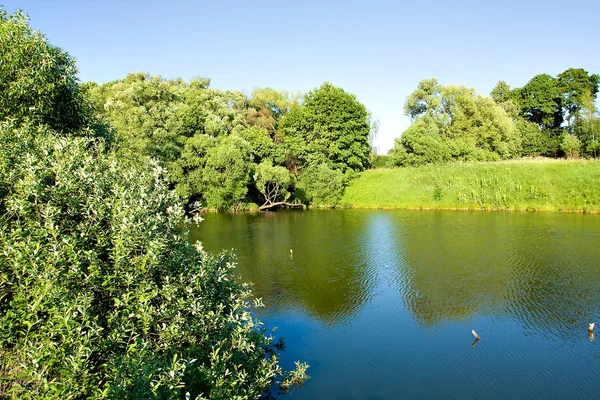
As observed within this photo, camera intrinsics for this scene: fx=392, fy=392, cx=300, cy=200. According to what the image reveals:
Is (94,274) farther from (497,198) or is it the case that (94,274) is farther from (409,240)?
(497,198)

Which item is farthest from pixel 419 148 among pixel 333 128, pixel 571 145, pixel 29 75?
pixel 29 75

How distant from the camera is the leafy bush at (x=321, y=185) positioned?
174 ft

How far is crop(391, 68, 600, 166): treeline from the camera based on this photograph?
193ft

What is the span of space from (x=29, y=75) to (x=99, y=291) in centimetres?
941

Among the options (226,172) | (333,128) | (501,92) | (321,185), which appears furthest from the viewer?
(501,92)

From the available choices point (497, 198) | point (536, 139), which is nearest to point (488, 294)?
point (497, 198)

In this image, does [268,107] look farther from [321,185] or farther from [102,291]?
[102,291]

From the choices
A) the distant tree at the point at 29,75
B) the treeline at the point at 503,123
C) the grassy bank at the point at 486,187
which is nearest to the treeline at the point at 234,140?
the grassy bank at the point at 486,187

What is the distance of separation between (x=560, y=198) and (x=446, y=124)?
78.2 ft

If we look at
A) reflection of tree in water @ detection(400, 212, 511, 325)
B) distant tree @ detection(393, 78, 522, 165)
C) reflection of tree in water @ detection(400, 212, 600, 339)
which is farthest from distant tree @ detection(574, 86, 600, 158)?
reflection of tree in water @ detection(400, 212, 511, 325)

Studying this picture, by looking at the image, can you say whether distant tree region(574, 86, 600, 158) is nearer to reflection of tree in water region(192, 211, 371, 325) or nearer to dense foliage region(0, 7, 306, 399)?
reflection of tree in water region(192, 211, 371, 325)

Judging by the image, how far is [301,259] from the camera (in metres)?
26.2

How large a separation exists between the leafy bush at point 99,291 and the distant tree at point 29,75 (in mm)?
3559

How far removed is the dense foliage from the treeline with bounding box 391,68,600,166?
5245 cm
